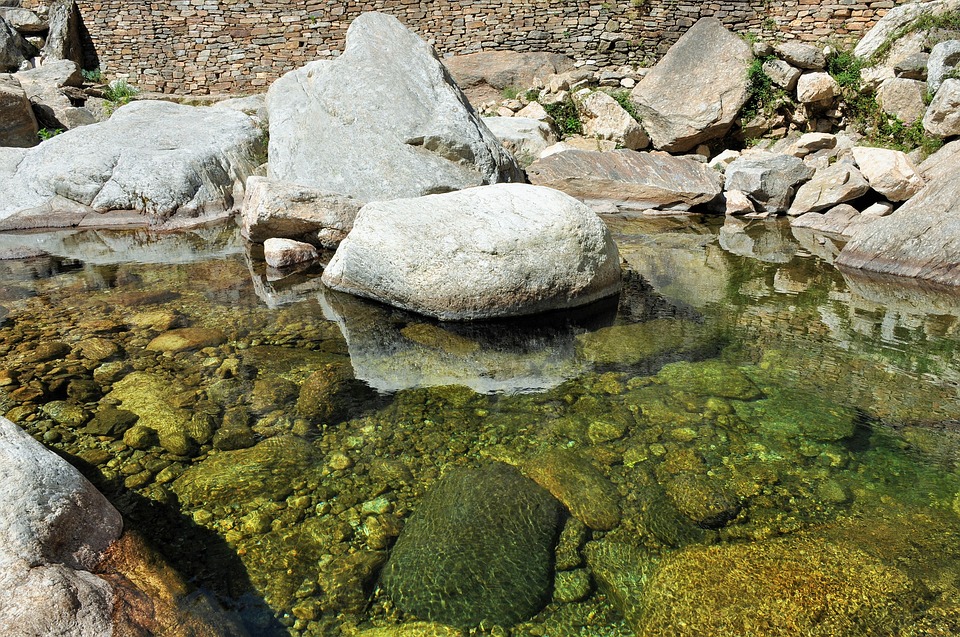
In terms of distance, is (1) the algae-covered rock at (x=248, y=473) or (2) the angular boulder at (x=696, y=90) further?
(2) the angular boulder at (x=696, y=90)

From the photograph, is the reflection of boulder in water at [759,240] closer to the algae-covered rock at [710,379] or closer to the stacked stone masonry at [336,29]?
the algae-covered rock at [710,379]

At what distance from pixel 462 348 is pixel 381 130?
13.1 feet

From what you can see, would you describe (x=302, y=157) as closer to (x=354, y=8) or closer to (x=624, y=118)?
(x=624, y=118)

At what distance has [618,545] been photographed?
7.70ft

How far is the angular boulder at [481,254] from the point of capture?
4371mm

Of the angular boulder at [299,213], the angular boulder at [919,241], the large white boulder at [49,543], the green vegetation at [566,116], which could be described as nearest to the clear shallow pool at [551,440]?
the large white boulder at [49,543]

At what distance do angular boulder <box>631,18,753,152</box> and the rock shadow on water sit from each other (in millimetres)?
10245

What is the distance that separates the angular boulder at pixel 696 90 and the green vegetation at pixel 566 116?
1062mm

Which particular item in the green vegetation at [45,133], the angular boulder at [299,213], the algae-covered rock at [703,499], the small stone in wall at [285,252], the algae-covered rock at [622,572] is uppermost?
the algae-covered rock at [622,572]

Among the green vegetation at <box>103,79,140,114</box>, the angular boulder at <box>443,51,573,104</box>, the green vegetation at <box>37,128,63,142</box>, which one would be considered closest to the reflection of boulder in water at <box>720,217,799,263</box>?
the angular boulder at <box>443,51,573,104</box>

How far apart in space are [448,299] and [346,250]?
100 centimetres

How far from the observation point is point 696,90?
36.7 ft

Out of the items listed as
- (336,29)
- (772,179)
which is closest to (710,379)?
(772,179)

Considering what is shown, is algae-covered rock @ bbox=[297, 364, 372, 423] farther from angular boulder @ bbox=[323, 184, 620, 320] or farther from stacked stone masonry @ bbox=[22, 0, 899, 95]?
stacked stone masonry @ bbox=[22, 0, 899, 95]
